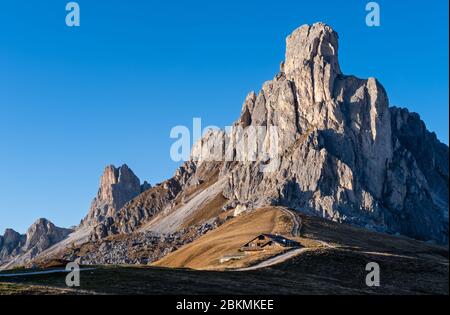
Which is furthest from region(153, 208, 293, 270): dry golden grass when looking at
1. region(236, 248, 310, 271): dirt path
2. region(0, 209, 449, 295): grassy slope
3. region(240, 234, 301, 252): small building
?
region(0, 209, 449, 295): grassy slope

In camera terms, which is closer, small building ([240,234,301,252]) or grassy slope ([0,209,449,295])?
grassy slope ([0,209,449,295])

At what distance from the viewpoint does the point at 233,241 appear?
133 metres

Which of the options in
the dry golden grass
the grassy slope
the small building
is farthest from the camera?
the dry golden grass

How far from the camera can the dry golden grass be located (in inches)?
4318

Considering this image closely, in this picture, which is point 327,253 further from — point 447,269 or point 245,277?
point 245,277

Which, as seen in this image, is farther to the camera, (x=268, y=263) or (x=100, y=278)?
(x=268, y=263)

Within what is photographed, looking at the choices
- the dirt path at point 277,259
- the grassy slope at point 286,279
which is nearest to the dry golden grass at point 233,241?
the dirt path at point 277,259

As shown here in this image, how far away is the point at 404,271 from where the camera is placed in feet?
282

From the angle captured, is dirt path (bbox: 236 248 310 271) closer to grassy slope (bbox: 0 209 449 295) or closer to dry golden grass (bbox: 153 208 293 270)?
grassy slope (bbox: 0 209 449 295)

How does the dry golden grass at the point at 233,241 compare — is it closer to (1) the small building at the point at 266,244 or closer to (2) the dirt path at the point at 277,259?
(2) the dirt path at the point at 277,259
